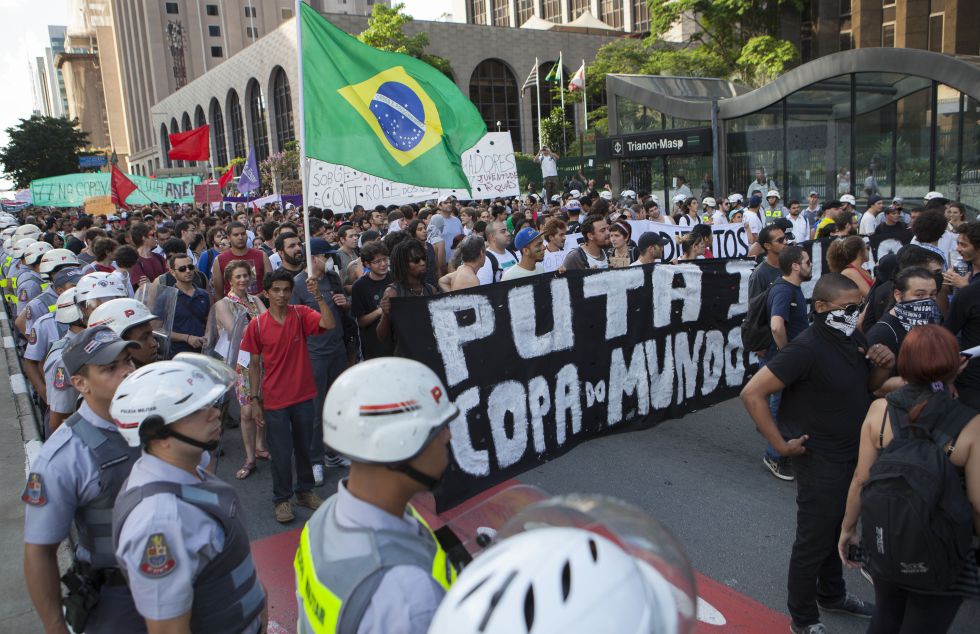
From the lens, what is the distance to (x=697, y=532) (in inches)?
186

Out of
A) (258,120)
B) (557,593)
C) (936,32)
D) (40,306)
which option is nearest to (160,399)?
(557,593)

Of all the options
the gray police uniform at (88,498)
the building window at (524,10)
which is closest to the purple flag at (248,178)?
the gray police uniform at (88,498)

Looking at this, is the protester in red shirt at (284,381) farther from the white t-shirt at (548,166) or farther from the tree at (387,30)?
the tree at (387,30)

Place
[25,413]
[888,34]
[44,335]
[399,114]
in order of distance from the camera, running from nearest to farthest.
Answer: [44,335]
[399,114]
[25,413]
[888,34]

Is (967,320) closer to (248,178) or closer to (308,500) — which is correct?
(308,500)

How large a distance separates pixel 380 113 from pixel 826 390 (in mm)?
3891

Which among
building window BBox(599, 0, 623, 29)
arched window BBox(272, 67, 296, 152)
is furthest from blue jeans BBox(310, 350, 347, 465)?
building window BBox(599, 0, 623, 29)

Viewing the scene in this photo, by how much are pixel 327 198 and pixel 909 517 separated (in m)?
4.48

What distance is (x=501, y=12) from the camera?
299 feet

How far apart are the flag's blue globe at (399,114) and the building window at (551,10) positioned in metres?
82.5

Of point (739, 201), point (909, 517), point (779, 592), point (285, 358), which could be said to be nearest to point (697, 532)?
point (779, 592)

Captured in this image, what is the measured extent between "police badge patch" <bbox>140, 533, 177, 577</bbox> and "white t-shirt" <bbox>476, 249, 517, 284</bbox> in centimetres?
521

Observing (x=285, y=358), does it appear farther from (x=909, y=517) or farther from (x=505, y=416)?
(x=909, y=517)

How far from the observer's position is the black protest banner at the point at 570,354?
5.17 metres
